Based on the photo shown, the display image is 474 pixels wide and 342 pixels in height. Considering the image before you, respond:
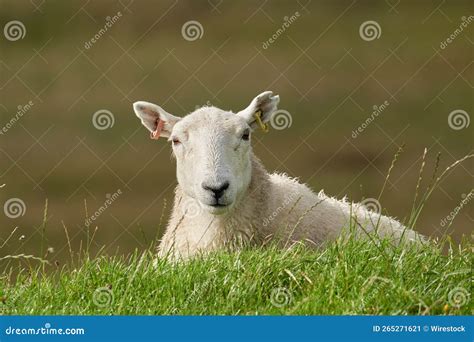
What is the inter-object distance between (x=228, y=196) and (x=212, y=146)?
61 cm

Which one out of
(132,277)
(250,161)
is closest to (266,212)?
(250,161)

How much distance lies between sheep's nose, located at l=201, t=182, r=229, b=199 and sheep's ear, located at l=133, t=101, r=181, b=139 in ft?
4.47

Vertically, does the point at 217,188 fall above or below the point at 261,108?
below

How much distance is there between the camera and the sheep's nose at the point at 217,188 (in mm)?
9266

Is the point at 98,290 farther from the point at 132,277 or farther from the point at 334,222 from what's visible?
the point at 334,222

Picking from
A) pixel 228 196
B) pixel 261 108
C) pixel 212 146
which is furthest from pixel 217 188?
pixel 261 108

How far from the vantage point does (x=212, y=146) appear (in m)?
9.70

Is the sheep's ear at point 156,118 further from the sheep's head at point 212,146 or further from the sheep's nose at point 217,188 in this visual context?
the sheep's nose at point 217,188

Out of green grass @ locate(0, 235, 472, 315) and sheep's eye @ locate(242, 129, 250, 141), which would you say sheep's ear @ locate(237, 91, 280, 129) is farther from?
green grass @ locate(0, 235, 472, 315)

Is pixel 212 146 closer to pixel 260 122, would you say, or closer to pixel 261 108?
pixel 260 122

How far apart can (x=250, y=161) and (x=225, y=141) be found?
0.52m

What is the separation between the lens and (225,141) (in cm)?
980

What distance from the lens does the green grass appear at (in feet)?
23.8

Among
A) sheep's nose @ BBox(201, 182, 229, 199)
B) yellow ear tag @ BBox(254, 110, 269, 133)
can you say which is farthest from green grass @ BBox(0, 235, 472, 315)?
yellow ear tag @ BBox(254, 110, 269, 133)
